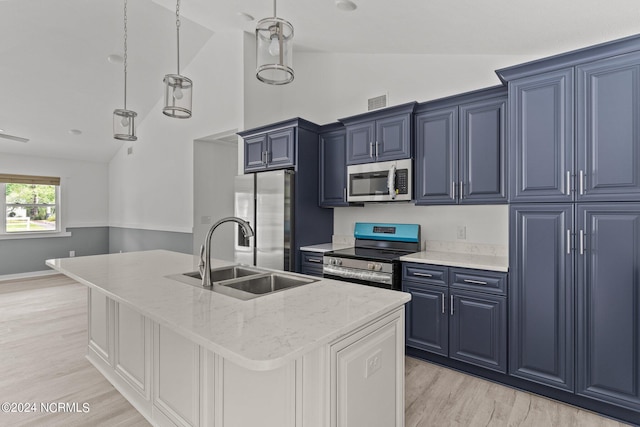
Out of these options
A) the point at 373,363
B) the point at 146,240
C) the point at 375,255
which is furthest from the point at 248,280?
the point at 146,240

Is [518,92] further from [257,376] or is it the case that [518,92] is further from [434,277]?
[257,376]

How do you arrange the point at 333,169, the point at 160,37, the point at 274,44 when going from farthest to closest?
1. the point at 160,37
2. the point at 333,169
3. the point at 274,44

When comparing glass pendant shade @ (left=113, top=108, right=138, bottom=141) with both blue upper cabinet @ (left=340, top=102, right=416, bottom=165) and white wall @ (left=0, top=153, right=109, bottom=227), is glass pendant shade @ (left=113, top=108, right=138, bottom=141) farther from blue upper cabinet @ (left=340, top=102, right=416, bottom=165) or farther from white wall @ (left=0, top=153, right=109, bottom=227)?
white wall @ (left=0, top=153, right=109, bottom=227)

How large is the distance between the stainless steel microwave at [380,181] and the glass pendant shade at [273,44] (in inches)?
71.1

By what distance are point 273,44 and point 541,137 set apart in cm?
189

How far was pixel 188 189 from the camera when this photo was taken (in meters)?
4.97

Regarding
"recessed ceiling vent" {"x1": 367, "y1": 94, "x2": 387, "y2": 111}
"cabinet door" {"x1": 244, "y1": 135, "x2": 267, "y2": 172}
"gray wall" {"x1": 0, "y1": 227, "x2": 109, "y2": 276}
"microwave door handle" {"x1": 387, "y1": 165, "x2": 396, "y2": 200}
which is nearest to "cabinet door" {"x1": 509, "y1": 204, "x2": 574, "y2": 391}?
"microwave door handle" {"x1": 387, "y1": 165, "x2": 396, "y2": 200}

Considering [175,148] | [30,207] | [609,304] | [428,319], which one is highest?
[175,148]

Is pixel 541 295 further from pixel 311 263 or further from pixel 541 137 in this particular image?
pixel 311 263

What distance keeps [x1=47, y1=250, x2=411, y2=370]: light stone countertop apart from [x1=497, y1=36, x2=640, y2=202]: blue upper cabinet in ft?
4.77

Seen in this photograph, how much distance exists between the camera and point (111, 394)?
230 cm

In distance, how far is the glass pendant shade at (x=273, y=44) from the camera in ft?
5.10

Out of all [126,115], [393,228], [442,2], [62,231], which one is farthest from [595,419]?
[62,231]

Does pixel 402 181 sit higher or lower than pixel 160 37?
lower
